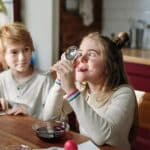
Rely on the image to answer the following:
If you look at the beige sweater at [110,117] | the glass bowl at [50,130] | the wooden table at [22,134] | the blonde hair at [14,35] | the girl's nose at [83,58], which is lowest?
the wooden table at [22,134]

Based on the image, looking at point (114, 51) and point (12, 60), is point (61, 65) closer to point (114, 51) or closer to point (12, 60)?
point (114, 51)

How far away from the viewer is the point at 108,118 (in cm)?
132

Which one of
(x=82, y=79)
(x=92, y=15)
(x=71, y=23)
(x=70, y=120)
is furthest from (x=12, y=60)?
(x=92, y=15)

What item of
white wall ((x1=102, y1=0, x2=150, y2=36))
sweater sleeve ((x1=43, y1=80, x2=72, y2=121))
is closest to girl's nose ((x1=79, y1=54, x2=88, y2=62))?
sweater sleeve ((x1=43, y1=80, x2=72, y2=121))

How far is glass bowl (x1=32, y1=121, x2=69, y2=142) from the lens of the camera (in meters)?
1.32

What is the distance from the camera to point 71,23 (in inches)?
134

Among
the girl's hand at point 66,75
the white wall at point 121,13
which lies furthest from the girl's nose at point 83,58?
the white wall at point 121,13

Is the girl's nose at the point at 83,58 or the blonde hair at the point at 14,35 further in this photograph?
the blonde hair at the point at 14,35

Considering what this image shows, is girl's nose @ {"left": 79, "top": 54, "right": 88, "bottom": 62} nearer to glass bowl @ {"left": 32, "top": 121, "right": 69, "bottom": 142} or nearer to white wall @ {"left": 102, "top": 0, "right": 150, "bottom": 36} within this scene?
glass bowl @ {"left": 32, "top": 121, "right": 69, "bottom": 142}

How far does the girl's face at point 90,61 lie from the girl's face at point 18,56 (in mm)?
563

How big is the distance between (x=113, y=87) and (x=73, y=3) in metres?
2.06

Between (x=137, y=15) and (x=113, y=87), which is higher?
(x=137, y=15)

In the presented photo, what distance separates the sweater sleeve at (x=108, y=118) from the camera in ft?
4.17

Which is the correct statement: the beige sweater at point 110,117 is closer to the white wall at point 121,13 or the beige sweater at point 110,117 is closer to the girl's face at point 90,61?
the girl's face at point 90,61
